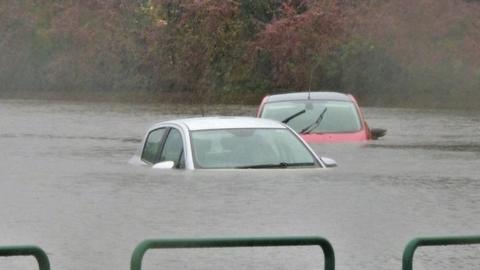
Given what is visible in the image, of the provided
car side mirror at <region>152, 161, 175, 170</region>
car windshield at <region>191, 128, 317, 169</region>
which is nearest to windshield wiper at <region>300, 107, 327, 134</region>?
car windshield at <region>191, 128, 317, 169</region>

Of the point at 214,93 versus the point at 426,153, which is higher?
the point at 426,153

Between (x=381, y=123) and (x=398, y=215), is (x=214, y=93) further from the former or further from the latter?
(x=398, y=215)

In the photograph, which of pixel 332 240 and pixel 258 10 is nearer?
pixel 332 240

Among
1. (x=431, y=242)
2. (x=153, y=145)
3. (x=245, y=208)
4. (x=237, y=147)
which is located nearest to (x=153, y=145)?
(x=153, y=145)

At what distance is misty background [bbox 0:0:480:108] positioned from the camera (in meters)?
55.7

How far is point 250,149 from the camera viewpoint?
1589 cm

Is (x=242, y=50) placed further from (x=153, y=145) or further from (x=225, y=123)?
(x=225, y=123)

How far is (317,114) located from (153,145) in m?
4.55

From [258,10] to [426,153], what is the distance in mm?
38732

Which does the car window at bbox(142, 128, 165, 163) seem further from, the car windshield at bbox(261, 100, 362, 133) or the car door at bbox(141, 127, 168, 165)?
the car windshield at bbox(261, 100, 362, 133)

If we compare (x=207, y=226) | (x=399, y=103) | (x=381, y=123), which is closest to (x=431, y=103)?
(x=399, y=103)

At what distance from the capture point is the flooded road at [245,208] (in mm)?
11453

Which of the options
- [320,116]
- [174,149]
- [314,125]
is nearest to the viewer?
[174,149]

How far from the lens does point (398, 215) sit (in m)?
14.1
